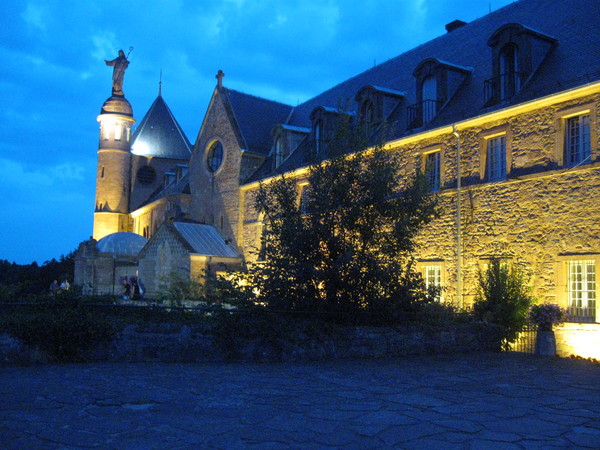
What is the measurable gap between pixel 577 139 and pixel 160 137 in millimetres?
42278

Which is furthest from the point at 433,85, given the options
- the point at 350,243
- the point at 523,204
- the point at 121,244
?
the point at 121,244

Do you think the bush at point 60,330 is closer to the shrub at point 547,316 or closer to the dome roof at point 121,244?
the shrub at point 547,316

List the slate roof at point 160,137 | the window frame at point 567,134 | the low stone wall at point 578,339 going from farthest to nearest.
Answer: the slate roof at point 160,137, the window frame at point 567,134, the low stone wall at point 578,339

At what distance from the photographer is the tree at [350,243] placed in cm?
1339

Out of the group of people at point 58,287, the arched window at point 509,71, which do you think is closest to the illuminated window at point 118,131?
the group of people at point 58,287

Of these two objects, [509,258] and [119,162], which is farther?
[119,162]

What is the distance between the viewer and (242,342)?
11094mm

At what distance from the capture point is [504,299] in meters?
16.1

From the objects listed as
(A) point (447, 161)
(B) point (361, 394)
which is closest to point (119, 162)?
(A) point (447, 161)

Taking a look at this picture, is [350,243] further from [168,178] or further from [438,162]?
[168,178]

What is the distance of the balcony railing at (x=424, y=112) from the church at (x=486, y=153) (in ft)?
0.16

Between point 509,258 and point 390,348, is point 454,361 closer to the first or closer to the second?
point 390,348

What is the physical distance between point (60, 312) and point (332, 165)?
664cm

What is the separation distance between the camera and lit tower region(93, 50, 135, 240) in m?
47.8
